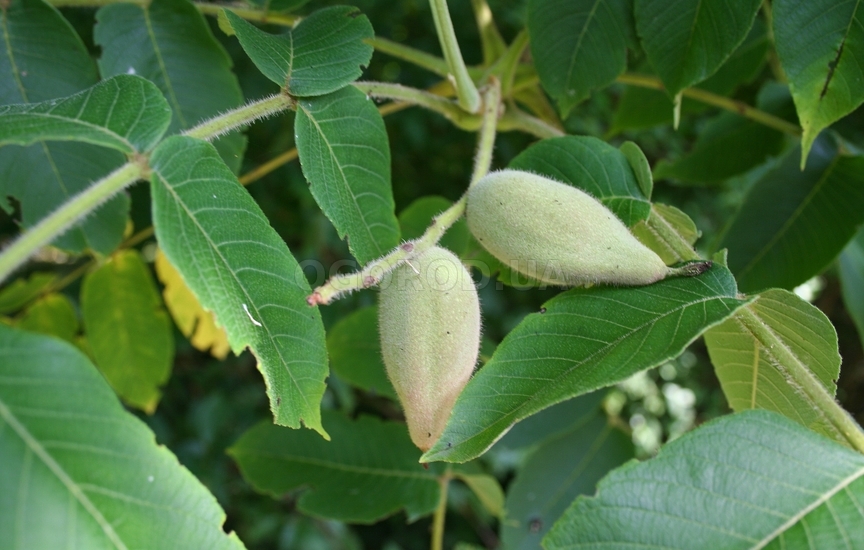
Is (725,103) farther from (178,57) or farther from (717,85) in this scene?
(178,57)

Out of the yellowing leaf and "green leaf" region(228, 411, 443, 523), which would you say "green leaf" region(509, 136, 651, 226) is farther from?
the yellowing leaf

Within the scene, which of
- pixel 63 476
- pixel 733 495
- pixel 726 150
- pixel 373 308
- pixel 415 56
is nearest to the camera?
pixel 63 476

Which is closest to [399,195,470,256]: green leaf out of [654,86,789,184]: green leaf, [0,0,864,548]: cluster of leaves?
[0,0,864,548]: cluster of leaves

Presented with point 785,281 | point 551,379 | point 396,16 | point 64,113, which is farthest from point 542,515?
point 396,16

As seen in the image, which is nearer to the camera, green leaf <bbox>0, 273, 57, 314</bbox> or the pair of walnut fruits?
the pair of walnut fruits

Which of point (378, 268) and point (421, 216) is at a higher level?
point (378, 268)

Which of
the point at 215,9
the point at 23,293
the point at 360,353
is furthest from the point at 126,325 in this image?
the point at 215,9

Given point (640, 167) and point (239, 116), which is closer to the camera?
point (239, 116)
